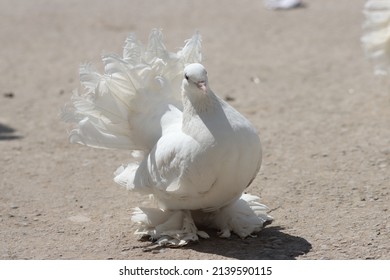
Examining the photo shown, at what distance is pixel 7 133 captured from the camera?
7941 millimetres

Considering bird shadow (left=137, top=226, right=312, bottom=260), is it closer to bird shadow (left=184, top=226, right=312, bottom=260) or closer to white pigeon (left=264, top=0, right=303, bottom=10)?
bird shadow (left=184, top=226, right=312, bottom=260)

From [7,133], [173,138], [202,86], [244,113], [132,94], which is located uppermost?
[202,86]

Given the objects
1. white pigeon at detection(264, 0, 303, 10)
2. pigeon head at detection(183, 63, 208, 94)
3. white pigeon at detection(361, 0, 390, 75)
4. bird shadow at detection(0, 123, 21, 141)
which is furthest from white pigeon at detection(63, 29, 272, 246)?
white pigeon at detection(264, 0, 303, 10)

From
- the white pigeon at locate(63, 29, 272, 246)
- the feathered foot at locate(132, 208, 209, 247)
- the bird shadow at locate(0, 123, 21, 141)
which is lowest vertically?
the bird shadow at locate(0, 123, 21, 141)

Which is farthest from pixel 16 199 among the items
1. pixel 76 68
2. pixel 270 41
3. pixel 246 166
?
pixel 270 41

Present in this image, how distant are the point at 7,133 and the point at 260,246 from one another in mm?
3677

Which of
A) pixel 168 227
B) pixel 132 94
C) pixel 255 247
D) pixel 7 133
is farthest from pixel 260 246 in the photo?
pixel 7 133

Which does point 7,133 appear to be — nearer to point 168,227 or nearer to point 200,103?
point 168,227

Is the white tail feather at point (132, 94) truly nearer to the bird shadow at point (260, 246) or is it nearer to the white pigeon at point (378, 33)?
the bird shadow at point (260, 246)

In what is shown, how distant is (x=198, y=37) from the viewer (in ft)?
17.6

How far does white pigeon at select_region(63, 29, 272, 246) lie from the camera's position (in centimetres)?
474

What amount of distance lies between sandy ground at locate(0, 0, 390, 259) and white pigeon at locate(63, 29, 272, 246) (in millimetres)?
189

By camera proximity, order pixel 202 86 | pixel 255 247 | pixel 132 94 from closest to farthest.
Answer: pixel 202 86, pixel 255 247, pixel 132 94

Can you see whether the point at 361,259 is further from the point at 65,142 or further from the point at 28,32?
the point at 28,32
